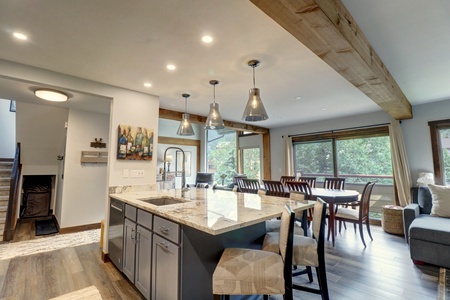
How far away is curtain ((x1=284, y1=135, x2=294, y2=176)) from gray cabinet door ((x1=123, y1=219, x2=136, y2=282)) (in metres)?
4.76

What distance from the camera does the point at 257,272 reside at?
4.33 ft

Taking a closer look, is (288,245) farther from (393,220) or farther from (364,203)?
(393,220)

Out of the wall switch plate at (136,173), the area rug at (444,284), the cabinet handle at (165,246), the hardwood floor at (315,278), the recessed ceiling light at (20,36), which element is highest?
the recessed ceiling light at (20,36)

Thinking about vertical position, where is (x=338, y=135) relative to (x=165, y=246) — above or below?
above

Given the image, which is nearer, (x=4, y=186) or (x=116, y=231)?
(x=116, y=231)

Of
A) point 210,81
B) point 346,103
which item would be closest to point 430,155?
point 346,103

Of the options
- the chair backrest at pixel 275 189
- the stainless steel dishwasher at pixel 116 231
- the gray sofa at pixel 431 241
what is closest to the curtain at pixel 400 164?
the gray sofa at pixel 431 241

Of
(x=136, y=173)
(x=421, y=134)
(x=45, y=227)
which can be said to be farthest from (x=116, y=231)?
(x=421, y=134)

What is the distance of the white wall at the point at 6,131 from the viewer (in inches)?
212

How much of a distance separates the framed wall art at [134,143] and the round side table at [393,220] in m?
4.48

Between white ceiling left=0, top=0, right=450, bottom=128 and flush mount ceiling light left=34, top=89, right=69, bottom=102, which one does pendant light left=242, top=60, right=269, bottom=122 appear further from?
flush mount ceiling light left=34, top=89, right=69, bottom=102

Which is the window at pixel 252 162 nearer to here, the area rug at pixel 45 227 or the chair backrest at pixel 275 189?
the chair backrest at pixel 275 189

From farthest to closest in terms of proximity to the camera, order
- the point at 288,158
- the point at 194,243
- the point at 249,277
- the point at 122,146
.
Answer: the point at 288,158, the point at 122,146, the point at 194,243, the point at 249,277

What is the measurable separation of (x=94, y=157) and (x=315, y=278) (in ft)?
14.7
